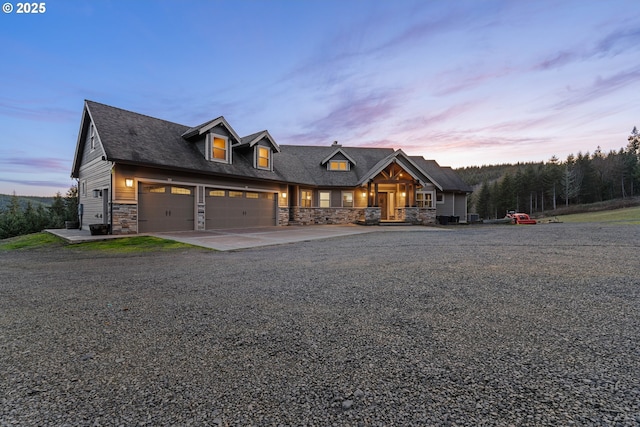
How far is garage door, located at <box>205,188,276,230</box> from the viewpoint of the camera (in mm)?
15469

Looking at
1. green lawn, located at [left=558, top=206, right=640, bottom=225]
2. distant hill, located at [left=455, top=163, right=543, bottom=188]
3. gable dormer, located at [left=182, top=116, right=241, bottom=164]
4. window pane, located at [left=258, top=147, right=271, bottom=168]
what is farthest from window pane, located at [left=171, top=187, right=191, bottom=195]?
distant hill, located at [left=455, top=163, right=543, bottom=188]

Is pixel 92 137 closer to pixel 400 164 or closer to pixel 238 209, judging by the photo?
pixel 238 209

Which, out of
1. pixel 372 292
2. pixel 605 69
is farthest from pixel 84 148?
pixel 605 69

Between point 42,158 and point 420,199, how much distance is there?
135 ft

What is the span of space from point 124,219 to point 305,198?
12.5 meters

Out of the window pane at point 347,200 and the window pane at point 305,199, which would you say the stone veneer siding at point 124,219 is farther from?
the window pane at point 347,200

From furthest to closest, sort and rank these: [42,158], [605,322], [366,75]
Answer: [42,158]
[366,75]
[605,322]

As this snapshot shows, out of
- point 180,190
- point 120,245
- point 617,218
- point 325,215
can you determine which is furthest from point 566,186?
point 120,245

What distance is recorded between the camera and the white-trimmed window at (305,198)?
2161 cm

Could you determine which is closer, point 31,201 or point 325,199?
point 325,199

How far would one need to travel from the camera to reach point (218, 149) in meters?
Answer: 16.1

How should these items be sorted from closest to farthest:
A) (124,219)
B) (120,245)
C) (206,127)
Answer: (120,245) → (124,219) → (206,127)

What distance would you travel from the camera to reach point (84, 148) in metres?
15.9

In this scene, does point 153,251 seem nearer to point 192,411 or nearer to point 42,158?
point 192,411
